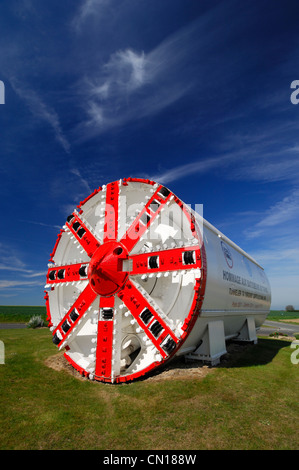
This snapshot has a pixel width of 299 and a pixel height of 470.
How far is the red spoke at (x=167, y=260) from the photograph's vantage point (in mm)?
6602

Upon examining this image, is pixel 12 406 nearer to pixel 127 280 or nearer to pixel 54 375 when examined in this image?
pixel 54 375

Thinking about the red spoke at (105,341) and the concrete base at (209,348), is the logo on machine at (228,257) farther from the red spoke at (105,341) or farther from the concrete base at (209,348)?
the red spoke at (105,341)

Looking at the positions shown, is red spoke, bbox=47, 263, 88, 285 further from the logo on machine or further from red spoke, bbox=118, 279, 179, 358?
the logo on machine

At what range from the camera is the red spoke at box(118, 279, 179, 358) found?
6.40m

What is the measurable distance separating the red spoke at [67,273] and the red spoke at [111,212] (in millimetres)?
1198

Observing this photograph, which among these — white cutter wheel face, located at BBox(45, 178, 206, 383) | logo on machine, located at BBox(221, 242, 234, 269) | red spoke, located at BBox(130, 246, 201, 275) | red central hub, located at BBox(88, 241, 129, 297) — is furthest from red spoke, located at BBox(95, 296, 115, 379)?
logo on machine, located at BBox(221, 242, 234, 269)

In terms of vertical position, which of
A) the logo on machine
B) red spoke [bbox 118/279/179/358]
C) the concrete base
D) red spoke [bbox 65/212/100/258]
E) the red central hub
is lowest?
the concrete base

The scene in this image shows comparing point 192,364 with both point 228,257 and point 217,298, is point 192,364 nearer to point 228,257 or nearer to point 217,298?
point 217,298

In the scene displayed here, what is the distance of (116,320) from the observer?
714 centimetres

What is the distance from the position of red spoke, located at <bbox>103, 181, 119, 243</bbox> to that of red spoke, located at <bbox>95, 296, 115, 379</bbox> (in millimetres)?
1806

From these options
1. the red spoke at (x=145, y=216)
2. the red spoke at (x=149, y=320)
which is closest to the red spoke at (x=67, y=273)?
the red spoke at (x=145, y=216)

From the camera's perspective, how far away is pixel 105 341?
23.2 feet

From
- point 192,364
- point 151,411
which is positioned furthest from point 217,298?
point 151,411

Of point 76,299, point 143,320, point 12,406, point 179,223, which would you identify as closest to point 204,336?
point 143,320
